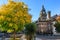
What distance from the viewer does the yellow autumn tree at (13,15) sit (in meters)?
20.5

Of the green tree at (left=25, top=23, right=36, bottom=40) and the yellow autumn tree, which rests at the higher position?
the yellow autumn tree

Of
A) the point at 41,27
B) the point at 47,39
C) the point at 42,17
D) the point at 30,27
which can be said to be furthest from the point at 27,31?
the point at 42,17

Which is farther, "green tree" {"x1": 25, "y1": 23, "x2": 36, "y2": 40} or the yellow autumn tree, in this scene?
"green tree" {"x1": 25, "y1": 23, "x2": 36, "y2": 40}

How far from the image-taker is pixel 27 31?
81.8 ft

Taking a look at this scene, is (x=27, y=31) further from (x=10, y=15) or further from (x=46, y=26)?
(x=46, y=26)

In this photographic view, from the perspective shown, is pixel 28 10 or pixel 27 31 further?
pixel 27 31

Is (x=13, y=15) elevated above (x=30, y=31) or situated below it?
above

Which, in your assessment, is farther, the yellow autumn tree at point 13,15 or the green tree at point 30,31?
the green tree at point 30,31

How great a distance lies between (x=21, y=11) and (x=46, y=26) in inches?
1068

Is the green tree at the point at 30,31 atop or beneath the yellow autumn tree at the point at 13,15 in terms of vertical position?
beneath

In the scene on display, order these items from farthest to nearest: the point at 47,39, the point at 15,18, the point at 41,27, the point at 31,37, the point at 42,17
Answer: the point at 42,17 → the point at 41,27 → the point at 47,39 → the point at 31,37 → the point at 15,18

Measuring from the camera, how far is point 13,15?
67.2ft

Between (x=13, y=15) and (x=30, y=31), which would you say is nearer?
(x=13, y=15)

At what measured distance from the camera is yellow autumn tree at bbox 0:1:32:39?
20.5 meters
